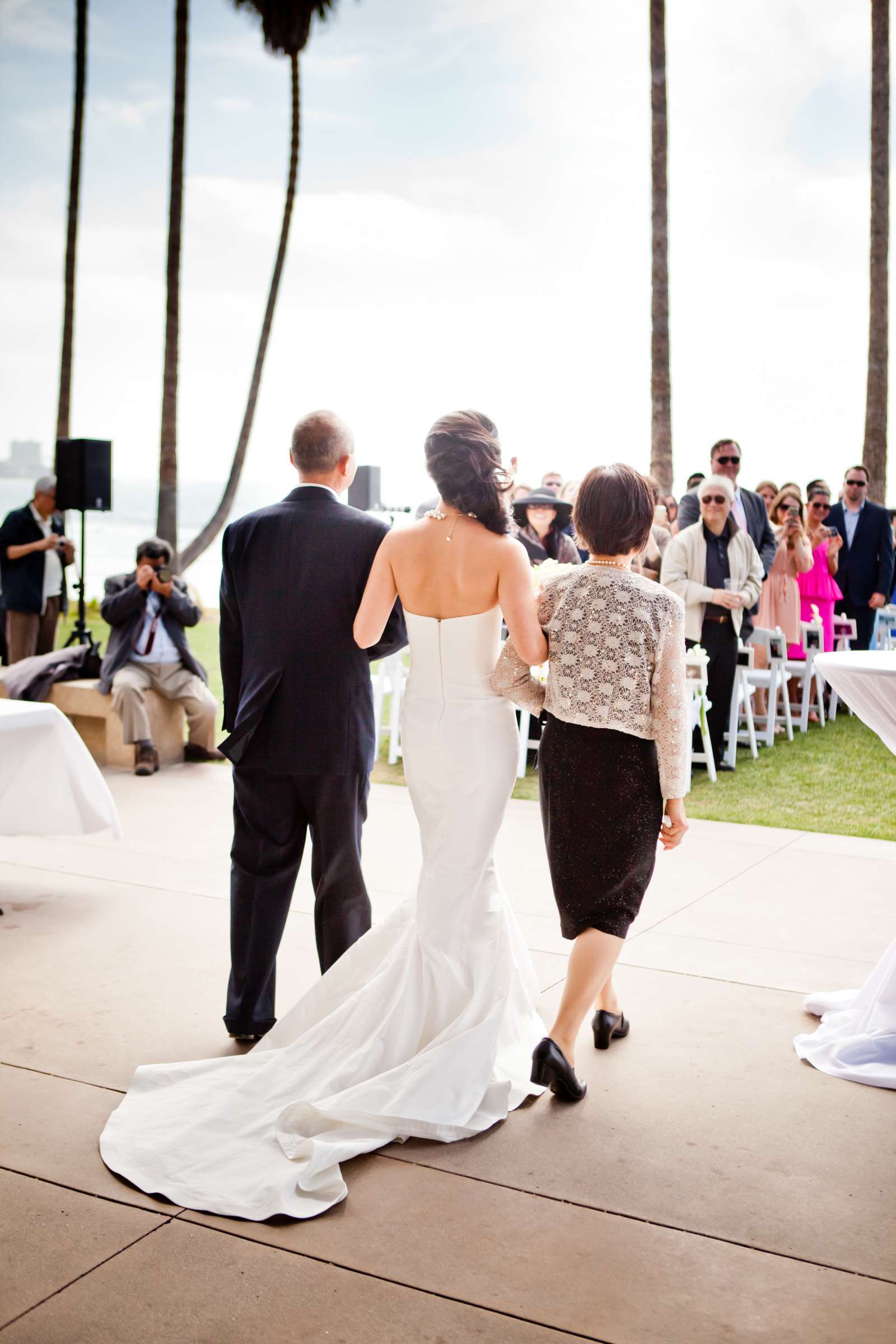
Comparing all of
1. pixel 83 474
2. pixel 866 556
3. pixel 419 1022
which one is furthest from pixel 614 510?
pixel 866 556

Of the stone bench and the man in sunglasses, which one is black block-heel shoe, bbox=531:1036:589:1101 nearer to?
the man in sunglasses

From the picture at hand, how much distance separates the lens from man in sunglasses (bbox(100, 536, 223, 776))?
7.99m

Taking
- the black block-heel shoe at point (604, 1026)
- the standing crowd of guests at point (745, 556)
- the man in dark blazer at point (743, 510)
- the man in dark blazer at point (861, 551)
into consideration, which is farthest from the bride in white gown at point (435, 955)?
the man in dark blazer at point (861, 551)

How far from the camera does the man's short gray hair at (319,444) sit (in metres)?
3.60

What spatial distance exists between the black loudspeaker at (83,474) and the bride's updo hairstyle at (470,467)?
7.22 metres

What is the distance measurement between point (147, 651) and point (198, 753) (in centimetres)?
83

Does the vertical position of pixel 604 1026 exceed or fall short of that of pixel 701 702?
it falls short

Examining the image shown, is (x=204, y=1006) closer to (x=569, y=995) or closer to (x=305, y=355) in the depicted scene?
(x=569, y=995)

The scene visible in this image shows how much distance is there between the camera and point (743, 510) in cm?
875

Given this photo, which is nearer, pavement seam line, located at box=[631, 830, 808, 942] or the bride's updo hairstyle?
the bride's updo hairstyle

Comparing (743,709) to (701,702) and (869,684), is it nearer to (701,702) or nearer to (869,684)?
(701,702)

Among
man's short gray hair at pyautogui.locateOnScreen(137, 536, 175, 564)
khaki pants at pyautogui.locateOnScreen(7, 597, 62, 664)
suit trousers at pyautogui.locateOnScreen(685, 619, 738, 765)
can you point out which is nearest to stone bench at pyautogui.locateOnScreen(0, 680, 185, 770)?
man's short gray hair at pyautogui.locateOnScreen(137, 536, 175, 564)

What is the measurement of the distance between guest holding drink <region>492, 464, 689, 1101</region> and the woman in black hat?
15.5 feet

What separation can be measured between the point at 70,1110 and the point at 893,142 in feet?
63.1
